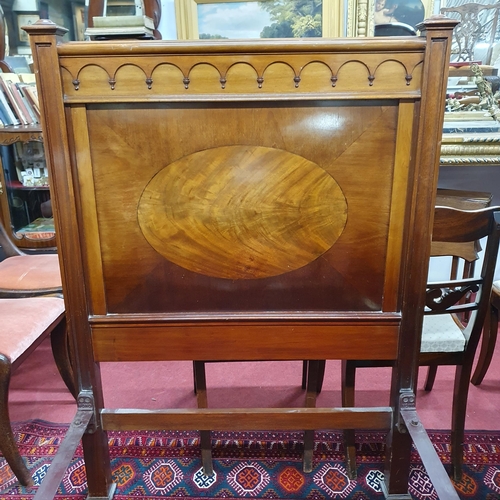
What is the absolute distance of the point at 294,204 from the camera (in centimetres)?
108

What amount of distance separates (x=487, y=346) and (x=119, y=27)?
1.71 m

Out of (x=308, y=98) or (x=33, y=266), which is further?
(x=33, y=266)

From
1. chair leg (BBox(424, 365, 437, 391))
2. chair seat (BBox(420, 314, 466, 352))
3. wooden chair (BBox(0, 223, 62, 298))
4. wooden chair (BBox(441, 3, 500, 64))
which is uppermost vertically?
wooden chair (BBox(441, 3, 500, 64))

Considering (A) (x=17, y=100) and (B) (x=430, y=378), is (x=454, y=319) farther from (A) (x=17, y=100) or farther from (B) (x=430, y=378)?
(A) (x=17, y=100)

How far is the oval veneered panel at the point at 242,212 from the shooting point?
1056 mm

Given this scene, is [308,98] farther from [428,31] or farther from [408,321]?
[408,321]

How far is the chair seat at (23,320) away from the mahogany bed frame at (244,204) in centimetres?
34

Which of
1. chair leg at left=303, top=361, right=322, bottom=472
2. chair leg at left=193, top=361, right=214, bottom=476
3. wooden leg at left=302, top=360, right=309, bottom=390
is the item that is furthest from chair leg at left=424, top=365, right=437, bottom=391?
chair leg at left=193, top=361, right=214, bottom=476

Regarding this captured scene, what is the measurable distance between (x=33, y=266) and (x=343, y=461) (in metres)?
1.39

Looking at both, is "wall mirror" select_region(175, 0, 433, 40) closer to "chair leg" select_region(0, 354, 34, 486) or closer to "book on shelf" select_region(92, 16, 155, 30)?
"book on shelf" select_region(92, 16, 155, 30)

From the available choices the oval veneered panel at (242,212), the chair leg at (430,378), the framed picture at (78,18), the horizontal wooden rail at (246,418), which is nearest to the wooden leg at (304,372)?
the chair leg at (430,378)

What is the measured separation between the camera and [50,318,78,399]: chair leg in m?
1.73

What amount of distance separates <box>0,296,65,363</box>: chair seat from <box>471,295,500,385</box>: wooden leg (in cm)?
157

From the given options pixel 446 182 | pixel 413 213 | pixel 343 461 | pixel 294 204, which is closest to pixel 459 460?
pixel 343 461
